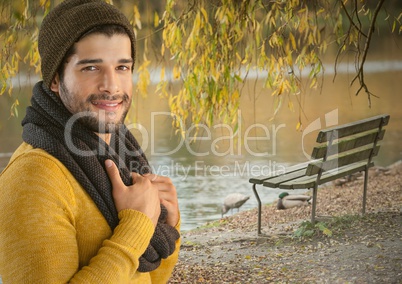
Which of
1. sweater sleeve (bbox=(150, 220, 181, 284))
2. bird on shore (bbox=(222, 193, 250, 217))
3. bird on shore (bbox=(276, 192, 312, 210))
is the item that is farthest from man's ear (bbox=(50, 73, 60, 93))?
bird on shore (bbox=(222, 193, 250, 217))

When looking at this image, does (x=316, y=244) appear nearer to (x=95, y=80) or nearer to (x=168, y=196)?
(x=168, y=196)

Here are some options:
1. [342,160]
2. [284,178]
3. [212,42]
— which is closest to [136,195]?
[212,42]

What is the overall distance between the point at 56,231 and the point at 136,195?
14 cm

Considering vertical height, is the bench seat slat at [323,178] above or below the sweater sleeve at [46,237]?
below

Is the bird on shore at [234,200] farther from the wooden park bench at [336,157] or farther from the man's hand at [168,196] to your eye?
the man's hand at [168,196]

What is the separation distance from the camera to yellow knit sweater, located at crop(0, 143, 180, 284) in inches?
29.6

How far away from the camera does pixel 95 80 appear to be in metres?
0.87

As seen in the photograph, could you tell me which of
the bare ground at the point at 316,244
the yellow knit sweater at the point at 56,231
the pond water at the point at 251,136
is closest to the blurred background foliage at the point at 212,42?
the pond water at the point at 251,136

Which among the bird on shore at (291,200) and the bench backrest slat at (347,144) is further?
the bird on shore at (291,200)

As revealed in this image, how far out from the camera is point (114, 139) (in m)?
1.00

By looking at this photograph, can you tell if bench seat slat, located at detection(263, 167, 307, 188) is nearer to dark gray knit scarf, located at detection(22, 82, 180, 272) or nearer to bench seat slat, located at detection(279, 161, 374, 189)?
bench seat slat, located at detection(279, 161, 374, 189)

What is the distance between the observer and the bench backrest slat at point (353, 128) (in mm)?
2437

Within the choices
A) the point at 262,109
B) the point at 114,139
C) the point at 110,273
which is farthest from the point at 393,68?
the point at 110,273

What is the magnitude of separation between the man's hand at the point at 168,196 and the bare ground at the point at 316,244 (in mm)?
1243
